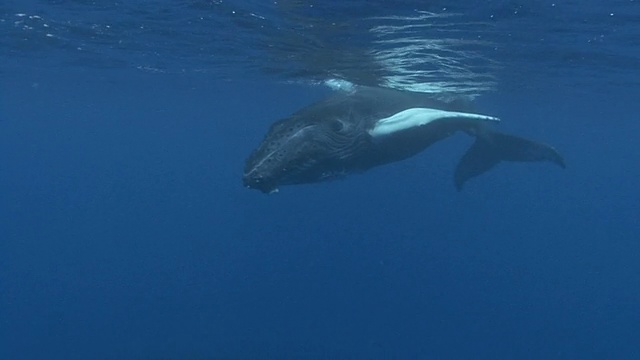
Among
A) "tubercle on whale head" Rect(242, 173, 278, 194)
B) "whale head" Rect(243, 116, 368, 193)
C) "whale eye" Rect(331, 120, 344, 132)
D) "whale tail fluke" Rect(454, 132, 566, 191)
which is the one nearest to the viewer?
"tubercle on whale head" Rect(242, 173, 278, 194)

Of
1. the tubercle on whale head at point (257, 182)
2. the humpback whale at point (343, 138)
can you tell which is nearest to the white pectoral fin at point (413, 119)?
the humpback whale at point (343, 138)

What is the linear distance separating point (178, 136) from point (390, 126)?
74.5 metres

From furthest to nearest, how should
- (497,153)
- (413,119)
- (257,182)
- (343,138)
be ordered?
(497,153)
(343,138)
(413,119)
(257,182)

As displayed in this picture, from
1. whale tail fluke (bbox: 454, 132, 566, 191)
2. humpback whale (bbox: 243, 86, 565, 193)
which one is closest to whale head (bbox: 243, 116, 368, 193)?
humpback whale (bbox: 243, 86, 565, 193)

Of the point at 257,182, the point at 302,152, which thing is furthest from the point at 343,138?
the point at 257,182

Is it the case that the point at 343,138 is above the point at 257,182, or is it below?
above

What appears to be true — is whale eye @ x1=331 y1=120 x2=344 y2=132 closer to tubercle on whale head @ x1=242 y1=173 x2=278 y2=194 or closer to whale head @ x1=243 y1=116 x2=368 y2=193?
whale head @ x1=243 y1=116 x2=368 y2=193

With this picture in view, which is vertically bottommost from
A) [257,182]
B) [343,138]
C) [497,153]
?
[497,153]

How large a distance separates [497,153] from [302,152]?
634 cm

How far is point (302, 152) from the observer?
9.32 metres

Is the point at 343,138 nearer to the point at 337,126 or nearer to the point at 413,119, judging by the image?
the point at 337,126

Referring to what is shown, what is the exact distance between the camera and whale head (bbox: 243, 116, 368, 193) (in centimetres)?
891

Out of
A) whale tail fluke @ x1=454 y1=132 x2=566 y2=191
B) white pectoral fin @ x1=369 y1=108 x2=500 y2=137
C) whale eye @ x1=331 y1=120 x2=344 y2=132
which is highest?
white pectoral fin @ x1=369 y1=108 x2=500 y2=137

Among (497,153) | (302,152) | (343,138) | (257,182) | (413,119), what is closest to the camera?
(257,182)
